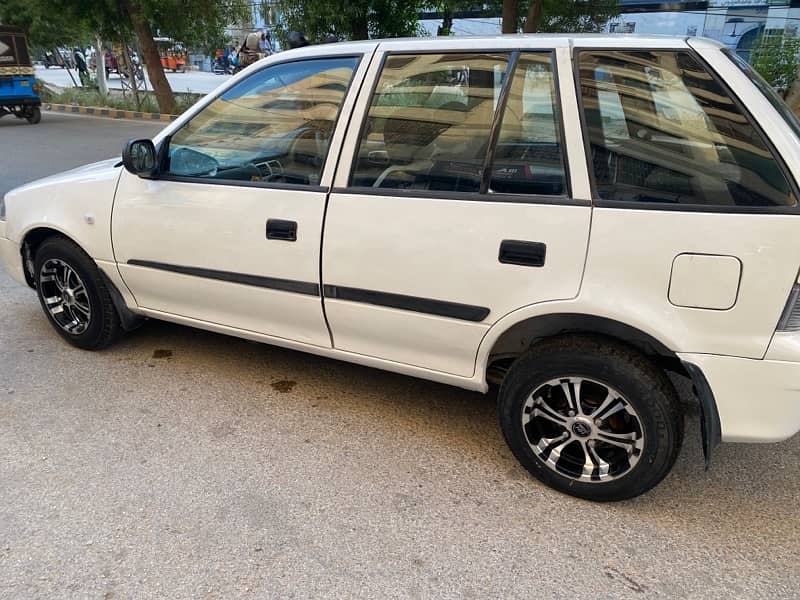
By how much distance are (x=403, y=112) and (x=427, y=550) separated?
1763 millimetres

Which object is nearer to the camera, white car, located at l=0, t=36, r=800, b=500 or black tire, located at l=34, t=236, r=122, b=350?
white car, located at l=0, t=36, r=800, b=500

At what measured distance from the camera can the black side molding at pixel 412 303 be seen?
2.56m

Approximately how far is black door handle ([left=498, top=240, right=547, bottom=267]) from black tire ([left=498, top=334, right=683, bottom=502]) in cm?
34

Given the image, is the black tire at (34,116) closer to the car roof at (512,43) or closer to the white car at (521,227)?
the white car at (521,227)

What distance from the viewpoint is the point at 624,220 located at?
225 centimetres

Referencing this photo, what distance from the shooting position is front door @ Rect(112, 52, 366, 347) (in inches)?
113

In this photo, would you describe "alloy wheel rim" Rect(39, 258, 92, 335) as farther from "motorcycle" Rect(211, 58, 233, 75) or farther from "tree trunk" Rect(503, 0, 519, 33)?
"motorcycle" Rect(211, 58, 233, 75)

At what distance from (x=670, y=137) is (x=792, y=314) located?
730mm

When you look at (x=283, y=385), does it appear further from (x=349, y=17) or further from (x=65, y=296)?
(x=349, y=17)

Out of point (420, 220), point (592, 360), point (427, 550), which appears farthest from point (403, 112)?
point (427, 550)

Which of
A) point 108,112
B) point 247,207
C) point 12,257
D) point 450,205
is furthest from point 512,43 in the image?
point 108,112

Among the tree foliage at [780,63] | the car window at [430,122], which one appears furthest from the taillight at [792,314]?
the tree foliage at [780,63]

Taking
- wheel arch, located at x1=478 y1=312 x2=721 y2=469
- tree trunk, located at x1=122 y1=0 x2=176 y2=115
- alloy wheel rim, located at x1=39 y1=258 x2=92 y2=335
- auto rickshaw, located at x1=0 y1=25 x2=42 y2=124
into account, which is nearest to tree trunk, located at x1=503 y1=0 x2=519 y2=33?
tree trunk, located at x1=122 y1=0 x2=176 y2=115

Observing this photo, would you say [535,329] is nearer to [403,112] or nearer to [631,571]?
[631,571]
